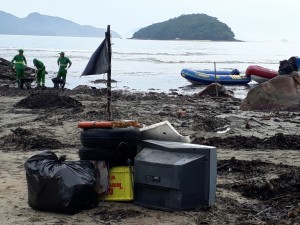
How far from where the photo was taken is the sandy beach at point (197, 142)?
18.9 feet

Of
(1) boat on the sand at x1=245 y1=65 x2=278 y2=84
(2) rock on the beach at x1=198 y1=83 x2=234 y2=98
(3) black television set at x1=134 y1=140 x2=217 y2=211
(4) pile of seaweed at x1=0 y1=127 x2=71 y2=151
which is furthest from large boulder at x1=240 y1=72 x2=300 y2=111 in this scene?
(1) boat on the sand at x1=245 y1=65 x2=278 y2=84

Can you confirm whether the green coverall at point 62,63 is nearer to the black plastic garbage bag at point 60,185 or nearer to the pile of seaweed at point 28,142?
the pile of seaweed at point 28,142

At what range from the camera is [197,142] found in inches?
412

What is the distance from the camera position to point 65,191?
5719mm

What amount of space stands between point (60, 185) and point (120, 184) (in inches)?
29.9

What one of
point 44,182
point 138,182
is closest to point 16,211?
point 44,182

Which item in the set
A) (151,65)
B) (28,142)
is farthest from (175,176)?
(151,65)

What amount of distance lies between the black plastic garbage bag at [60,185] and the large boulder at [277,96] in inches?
491

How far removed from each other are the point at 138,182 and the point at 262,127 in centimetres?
787

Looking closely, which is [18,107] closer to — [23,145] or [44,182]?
[23,145]

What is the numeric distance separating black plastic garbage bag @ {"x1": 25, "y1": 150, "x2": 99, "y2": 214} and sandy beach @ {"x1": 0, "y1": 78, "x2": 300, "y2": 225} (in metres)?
0.11

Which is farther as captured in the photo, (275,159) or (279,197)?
(275,159)

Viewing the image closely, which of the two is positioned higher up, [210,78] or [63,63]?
[63,63]

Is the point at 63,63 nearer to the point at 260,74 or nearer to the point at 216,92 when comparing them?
the point at 216,92
